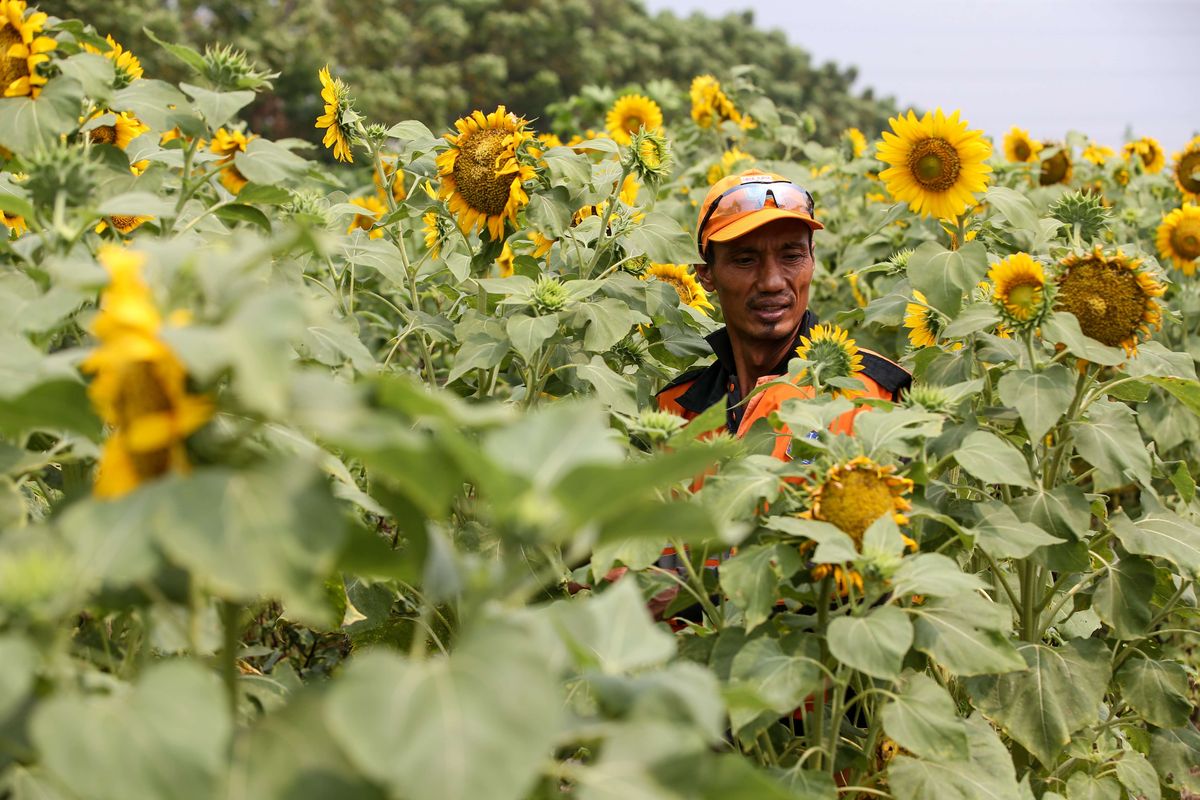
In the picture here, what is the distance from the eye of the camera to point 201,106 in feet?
4.80

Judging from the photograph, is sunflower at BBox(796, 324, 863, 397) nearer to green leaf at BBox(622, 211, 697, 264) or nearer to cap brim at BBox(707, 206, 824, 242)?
green leaf at BBox(622, 211, 697, 264)

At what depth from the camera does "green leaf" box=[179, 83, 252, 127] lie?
1.45 m

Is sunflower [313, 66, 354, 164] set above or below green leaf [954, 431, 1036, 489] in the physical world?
above

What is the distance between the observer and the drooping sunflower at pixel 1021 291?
1.68m

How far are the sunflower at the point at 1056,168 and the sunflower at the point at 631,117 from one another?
1.49m

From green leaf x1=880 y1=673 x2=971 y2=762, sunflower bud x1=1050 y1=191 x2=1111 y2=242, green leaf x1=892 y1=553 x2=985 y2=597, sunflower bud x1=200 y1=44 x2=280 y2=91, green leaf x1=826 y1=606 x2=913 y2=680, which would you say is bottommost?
green leaf x1=880 y1=673 x2=971 y2=762

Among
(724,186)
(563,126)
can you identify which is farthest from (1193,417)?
(563,126)

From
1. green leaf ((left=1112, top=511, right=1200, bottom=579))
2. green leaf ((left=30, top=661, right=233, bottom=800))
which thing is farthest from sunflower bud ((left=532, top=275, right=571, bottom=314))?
green leaf ((left=30, top=661, right=233, bottom=800))

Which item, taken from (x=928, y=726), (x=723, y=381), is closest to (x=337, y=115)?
(x=723, y=381)

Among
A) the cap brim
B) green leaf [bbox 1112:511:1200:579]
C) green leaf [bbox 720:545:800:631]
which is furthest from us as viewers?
the cap brim

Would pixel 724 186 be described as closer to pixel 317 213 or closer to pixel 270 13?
pixel 317 213

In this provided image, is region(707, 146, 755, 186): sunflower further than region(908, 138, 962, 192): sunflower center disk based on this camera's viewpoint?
Yes

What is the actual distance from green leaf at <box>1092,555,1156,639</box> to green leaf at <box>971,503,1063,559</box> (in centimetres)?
30

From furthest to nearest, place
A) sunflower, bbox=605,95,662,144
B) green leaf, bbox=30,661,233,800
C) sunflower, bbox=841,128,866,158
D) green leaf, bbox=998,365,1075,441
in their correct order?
sunflower, bbox=841,128,866,158 < sunflower, bbox=605,95,662,144 < green leaf, bbox=998,365,1075,441 < green leaf, bbox=30,661,233,800
